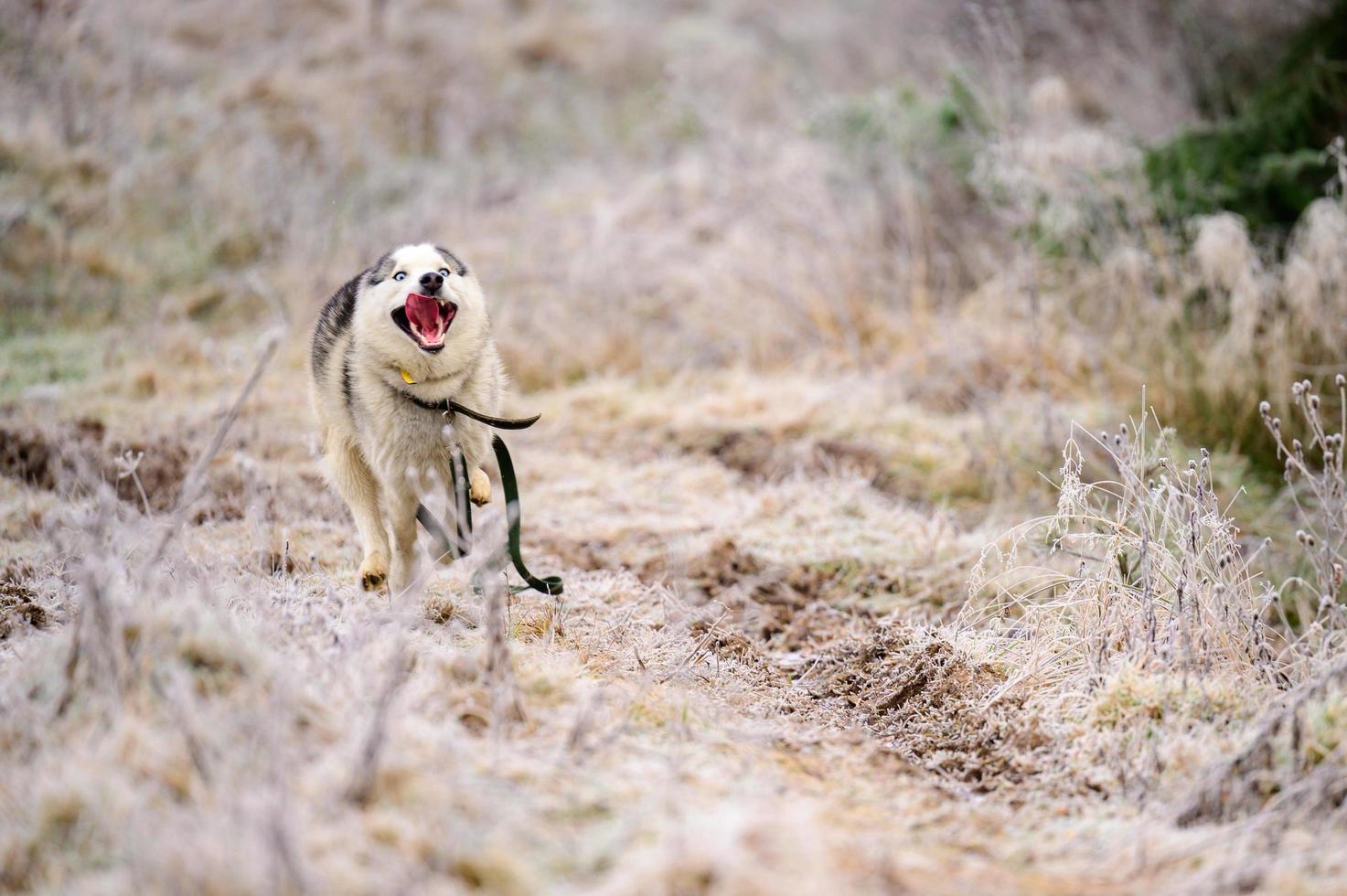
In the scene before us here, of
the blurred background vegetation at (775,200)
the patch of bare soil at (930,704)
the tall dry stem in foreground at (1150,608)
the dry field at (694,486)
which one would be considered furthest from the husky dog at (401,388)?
the blurred background vegetation at (775,200)

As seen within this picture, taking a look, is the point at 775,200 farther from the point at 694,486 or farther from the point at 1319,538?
the point at 1319,538

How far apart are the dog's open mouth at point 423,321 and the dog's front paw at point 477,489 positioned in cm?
49

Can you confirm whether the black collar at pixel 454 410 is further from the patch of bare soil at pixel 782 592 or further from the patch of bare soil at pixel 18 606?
the patch of bare soil at pixel 18 606

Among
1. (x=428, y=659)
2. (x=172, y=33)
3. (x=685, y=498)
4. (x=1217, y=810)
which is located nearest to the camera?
(x=1217, y=810)

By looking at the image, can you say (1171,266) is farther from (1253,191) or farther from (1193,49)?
(1193,49)

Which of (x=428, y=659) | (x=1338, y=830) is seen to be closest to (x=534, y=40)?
(x=428, y=659)

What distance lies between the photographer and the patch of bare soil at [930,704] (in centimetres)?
264

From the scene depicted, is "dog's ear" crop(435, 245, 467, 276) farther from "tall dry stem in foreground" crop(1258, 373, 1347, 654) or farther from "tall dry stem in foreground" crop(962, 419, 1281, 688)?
"tall dry stem in foreground" crop(1258, 373, 1347, 654)

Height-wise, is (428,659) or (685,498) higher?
(428,659)

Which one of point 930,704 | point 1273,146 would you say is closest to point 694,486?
point 930,704

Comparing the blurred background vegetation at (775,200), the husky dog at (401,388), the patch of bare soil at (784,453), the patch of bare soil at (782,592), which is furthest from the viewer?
the blurred background vegetation at (775,200)

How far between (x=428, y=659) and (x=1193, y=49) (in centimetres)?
818

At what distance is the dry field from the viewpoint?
1.91 metres

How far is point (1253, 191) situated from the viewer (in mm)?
5977
